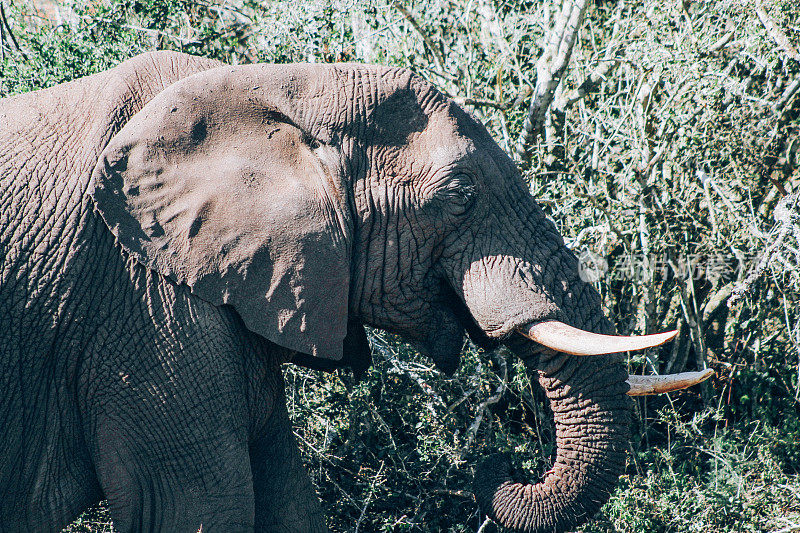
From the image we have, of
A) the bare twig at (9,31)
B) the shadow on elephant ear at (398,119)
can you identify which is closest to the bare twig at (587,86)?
the shadow on elephant ear at (398,119)

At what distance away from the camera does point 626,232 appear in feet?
16.4

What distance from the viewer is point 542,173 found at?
16.1 feet

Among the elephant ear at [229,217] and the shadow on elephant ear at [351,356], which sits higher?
the elephant ear at [229,217]

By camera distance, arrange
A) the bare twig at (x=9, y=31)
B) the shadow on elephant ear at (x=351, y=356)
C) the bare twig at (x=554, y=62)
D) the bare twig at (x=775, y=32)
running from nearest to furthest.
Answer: the shadow on elephant ear at (x=351, y=356)
the bare twig at (x=554, y=62)
the bare twig at (x=775, y=32)
the bare twig at (x=9, y=31)

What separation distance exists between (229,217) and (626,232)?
2.82m

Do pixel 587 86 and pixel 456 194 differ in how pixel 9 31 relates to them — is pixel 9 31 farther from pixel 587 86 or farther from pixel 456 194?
pixel 456 194

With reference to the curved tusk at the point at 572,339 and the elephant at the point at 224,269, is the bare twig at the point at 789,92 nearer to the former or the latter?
the elephant at the point at 224,269

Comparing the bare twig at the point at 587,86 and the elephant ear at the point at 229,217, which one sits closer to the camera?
the elephant ear at the point at 229,217

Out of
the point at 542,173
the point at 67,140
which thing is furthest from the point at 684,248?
the point at 67,140

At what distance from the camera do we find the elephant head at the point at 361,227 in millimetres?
2836

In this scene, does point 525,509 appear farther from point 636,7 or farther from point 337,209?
point 636,7

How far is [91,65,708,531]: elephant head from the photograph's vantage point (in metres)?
2.84

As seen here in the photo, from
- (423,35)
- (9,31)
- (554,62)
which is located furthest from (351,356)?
(9,31)

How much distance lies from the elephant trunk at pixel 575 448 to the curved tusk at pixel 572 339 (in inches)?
5.7
